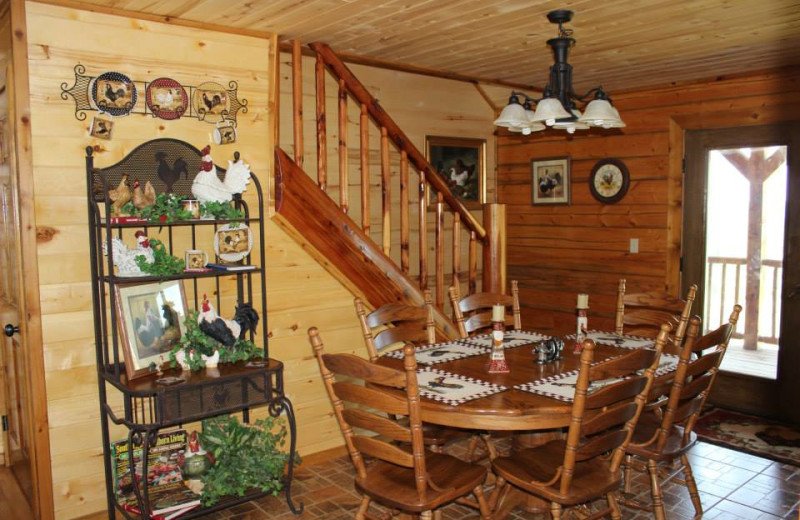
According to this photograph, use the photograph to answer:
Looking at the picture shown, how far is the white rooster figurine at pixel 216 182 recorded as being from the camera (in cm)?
318

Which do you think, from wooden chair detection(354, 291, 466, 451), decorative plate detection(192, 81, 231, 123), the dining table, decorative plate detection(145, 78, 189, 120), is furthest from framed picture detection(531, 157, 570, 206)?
decorative plate detection(145, 78, 189, 120)

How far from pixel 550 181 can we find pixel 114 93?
360 centimetres

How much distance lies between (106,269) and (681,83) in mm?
4040

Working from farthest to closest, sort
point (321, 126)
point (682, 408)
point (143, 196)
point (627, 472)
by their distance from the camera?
point (321, 126), point (627, 472), point (143, 196), point (682, 408)

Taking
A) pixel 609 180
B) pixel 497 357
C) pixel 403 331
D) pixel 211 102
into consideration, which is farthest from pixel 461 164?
pixel 497 357

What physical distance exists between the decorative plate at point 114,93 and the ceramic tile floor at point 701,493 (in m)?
2.02

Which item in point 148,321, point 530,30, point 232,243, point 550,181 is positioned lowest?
point 148,321

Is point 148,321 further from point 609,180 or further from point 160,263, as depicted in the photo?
point 609,180

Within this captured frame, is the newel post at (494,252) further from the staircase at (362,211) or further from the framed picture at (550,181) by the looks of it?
the framed picture at (550,181)

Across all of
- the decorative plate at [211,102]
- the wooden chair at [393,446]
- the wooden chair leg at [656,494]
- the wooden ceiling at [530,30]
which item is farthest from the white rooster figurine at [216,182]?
the wooden chair leg at [656,494]

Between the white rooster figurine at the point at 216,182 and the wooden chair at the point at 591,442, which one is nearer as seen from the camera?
the wooden chair at the point at 591,442

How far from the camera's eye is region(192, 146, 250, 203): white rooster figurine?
3.18 metres

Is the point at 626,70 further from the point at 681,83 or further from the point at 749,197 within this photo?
the point at 749,197

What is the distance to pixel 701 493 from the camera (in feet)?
11.5
